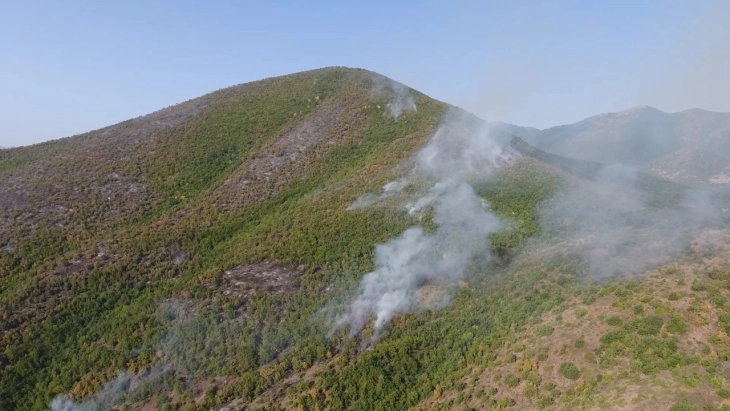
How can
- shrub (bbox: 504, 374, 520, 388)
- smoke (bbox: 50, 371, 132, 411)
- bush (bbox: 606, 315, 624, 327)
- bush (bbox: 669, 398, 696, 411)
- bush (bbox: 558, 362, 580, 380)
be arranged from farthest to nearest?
smoke (bbox: 50, 371, 132, 411) → bush (bbox: 606, 315, 624, 327) → shrub (bbox: 504, 374, 520, 388) → bush (bbox: 558, 362, 580, 380) → bush (bbox: 669, 398, 696, 411)

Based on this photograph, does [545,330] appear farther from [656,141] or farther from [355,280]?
[656,141]

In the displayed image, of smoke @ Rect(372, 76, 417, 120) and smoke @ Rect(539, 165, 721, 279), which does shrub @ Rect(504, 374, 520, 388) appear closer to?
smoke @ Rect(539, 165, 721, 279)

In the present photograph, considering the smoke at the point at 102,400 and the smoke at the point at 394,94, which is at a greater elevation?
the smoke at the point at 394,94

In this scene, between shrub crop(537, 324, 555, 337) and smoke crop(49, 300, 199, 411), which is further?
smoke crop(49, 300, 199, 411)

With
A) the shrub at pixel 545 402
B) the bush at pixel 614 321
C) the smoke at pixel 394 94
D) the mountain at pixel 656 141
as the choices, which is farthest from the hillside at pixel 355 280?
the mountain at pixel 656 141

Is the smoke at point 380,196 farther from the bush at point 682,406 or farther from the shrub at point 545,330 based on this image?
the bush at point 682,406

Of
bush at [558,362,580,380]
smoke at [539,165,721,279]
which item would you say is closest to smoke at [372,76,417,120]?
smoke at [539,165,721,279]
